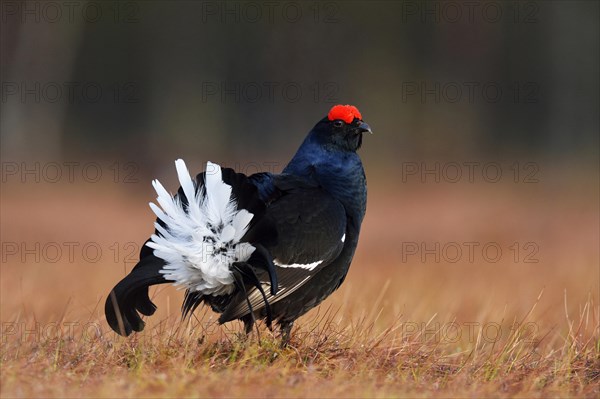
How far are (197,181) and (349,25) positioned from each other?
14348 mm

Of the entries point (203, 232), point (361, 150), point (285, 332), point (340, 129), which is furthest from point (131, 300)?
point (361, 150)

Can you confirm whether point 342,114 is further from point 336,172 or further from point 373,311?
point 373,311

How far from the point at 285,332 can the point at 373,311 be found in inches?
19.9

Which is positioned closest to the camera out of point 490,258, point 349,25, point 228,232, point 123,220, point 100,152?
point 228,232

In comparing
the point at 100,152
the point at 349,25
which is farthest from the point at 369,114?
the point at 100,152

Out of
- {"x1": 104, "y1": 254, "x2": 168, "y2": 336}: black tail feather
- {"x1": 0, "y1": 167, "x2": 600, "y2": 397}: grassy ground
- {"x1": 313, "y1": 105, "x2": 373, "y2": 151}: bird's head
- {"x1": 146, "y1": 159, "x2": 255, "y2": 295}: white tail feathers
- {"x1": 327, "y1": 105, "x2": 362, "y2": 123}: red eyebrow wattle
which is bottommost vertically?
{"x1": 0, "y1": 167, "x2": 600, "y2": 397}: grassy ground

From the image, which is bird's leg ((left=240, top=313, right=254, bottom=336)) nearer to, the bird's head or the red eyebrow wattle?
the bird's head

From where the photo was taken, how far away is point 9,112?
11.3 metres

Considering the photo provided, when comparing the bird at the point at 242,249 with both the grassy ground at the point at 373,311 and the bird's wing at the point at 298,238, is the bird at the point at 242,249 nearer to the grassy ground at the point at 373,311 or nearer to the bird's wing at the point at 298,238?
the bird's wing at the point at 298,238

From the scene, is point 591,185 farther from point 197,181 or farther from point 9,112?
point 197,181

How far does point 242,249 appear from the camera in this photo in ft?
11.1

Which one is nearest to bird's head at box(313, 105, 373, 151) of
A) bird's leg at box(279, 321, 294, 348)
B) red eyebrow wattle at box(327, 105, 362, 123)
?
red eyebrow wattle at box(327, 105, 362, 123)

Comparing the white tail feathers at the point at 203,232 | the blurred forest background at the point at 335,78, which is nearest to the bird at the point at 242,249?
the white tail feathers at the point at 203,232

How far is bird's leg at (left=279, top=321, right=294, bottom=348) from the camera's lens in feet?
11.5
